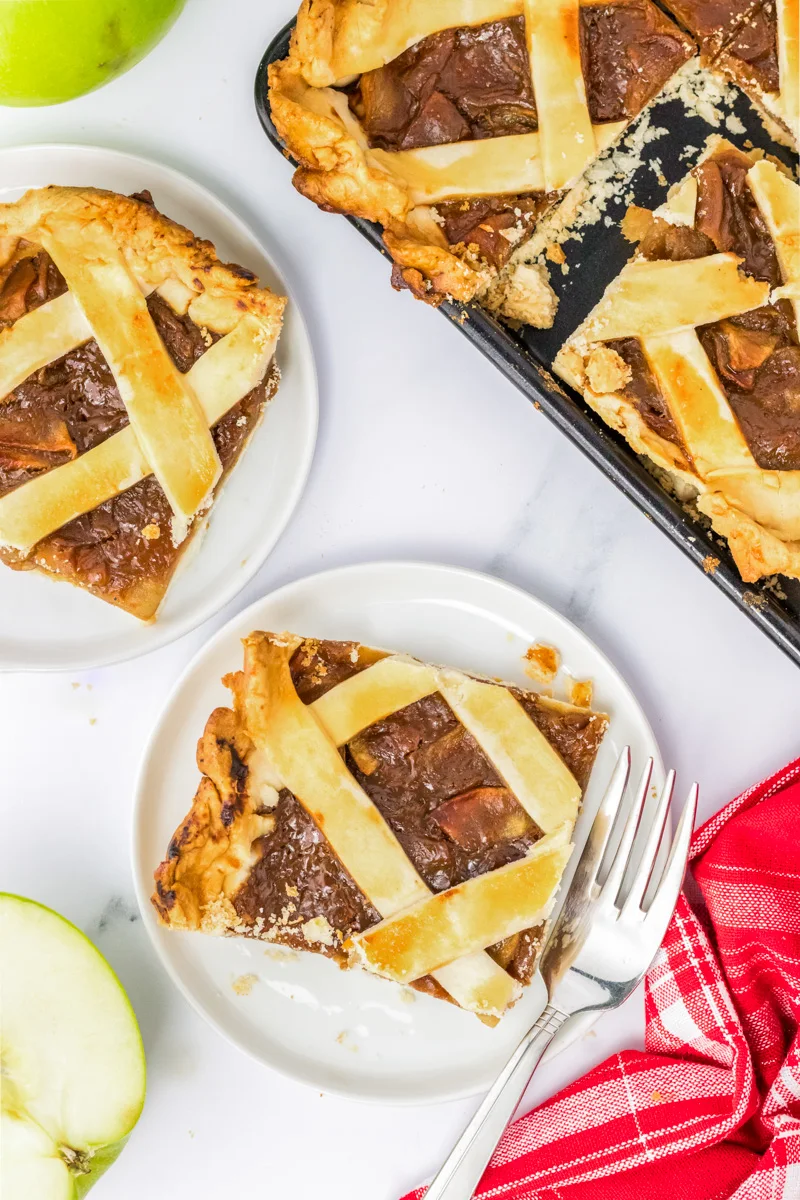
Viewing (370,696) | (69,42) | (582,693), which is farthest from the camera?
(582,693)

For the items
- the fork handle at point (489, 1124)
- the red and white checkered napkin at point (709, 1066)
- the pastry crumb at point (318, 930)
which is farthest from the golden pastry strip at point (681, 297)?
the fork handle at point (489, 1124)

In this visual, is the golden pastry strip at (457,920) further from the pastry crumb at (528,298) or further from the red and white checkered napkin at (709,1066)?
the pastry crumb at (528,298)

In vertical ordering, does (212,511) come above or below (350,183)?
below

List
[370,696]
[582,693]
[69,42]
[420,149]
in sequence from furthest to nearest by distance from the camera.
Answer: [582,693]
[370,696]
[420,149]
[69,42]

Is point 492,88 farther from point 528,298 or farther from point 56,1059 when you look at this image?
point 56,1059

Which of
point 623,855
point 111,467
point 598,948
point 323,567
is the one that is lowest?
point 598,948

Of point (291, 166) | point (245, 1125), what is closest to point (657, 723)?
point (245, 1125)

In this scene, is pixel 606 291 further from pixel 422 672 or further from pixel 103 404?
pixel 103 404

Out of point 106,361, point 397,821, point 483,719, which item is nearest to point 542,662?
point 483,719
